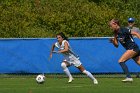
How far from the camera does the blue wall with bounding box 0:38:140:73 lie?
23438mm

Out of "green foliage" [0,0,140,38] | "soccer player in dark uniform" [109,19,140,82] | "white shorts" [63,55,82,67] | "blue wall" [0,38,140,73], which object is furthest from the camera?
"green foliage" [0,0,140,38]

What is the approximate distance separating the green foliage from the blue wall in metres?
4.42

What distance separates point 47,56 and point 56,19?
889cm

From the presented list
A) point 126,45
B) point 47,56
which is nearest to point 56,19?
point 47,56

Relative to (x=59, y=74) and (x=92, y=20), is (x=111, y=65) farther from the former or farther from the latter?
(x=92, y=20)

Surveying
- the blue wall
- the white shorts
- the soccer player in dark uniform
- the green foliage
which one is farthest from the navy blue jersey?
the green foliage

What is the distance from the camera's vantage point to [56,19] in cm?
3234

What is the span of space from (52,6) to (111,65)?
40.6 ft

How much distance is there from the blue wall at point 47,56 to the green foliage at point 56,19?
174 inches

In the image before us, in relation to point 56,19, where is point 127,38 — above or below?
below

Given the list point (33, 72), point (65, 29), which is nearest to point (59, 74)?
point (33, 72)

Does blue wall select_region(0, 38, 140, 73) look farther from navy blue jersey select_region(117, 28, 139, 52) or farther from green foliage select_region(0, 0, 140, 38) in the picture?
navy blue jersey select_region(117, 28, 139, 52)

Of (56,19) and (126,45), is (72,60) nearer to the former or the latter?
(126,45)

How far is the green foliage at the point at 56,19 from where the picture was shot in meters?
29.2
